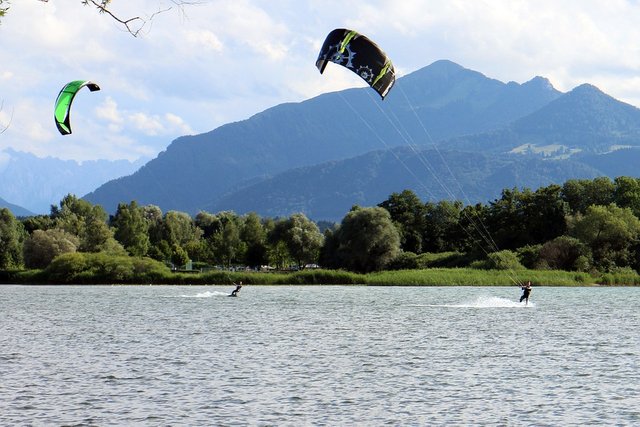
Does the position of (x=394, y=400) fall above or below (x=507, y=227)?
below

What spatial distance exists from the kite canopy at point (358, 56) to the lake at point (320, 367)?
31.0 ft

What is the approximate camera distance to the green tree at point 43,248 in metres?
94.2

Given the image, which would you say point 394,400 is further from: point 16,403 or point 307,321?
point 307,321

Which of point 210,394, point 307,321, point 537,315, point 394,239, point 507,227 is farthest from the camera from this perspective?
point 507,227

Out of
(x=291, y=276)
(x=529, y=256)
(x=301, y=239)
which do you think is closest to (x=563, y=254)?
(x=529, y=256)

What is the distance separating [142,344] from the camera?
103 feet

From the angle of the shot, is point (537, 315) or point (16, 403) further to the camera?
point (537, 315)

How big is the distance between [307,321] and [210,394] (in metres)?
21.0

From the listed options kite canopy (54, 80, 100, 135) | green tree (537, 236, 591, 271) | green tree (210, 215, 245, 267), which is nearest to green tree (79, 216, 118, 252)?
green tree (210, 215, 245, 267)

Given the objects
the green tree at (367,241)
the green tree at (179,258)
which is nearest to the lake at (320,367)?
the green tree at (367,241)

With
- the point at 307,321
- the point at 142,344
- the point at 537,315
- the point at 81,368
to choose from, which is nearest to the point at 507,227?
the point at 537,315

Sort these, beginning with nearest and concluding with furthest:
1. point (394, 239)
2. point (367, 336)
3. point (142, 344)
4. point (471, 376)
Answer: point (471, 376)
point (142, 344)
point (367, 336)
point (394, 239)

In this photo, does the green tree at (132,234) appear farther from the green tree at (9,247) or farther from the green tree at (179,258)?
the green tree at (9,247)

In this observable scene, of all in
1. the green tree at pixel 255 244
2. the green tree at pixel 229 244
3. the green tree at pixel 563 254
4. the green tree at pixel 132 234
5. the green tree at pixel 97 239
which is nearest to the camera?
the green tree at pixel 563 254
